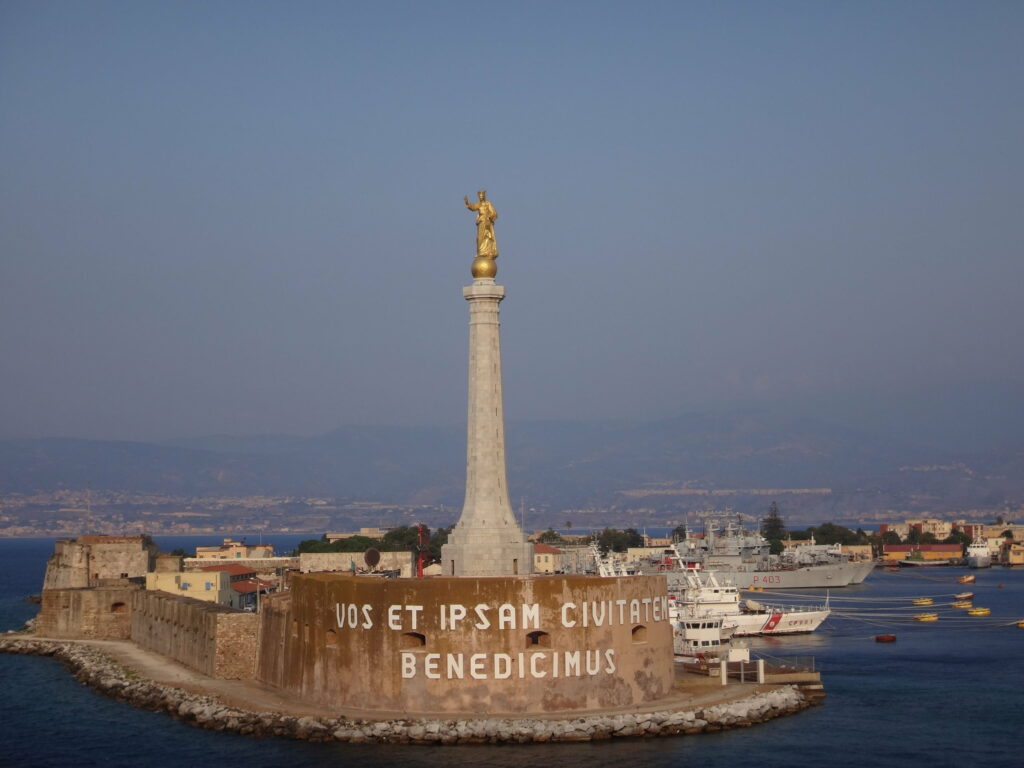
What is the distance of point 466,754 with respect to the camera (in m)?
30.1

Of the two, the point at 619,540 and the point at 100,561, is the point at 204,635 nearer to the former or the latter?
the point at 100,561

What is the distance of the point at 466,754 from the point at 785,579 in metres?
77.9

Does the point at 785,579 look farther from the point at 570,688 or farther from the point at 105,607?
the point at 570,688

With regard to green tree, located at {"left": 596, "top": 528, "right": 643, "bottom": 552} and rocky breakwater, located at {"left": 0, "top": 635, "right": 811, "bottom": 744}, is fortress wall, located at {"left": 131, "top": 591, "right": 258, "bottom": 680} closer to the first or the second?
rocky breakwater, located at {"left": 0, "top": 635, "right": 811, "bottom": 744}

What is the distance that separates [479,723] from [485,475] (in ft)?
26.0

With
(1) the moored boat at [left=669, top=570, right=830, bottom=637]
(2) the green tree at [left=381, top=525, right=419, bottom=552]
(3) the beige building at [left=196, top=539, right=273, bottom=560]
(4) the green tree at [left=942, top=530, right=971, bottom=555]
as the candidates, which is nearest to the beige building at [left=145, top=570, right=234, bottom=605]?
(1) the moored boat at [left=669, top=570, right=830, bottom=637]

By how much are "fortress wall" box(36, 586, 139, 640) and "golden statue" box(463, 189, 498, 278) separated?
2286 cm

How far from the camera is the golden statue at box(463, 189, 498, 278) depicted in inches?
1500

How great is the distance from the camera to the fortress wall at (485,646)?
106ft

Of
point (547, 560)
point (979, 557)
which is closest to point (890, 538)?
point (979, 557)

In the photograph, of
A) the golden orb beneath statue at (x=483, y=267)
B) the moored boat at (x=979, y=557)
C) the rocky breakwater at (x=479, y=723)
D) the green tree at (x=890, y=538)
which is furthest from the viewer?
the green tree at (x=890, y=538)

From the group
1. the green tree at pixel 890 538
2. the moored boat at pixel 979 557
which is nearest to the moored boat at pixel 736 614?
the moored boat at pixel 979 557

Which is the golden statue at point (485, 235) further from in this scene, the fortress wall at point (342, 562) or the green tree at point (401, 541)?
the green tree at point (401, 541)

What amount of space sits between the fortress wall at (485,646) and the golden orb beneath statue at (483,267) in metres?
8.87
